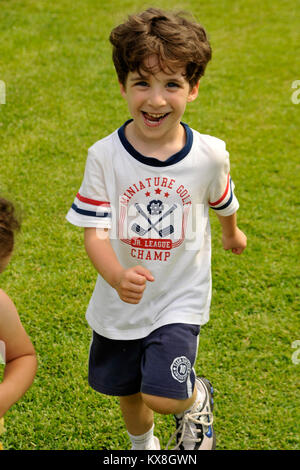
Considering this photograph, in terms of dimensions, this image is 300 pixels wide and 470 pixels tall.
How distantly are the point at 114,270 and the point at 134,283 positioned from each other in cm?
15

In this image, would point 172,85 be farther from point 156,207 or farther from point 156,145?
point 156,207

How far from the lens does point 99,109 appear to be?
5.59m

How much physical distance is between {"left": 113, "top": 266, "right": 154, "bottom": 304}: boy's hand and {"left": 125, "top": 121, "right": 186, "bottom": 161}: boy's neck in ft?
1.53

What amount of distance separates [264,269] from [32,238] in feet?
5.48

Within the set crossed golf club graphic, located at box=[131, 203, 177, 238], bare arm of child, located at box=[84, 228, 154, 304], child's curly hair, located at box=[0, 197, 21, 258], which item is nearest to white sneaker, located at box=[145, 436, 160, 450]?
bare arm of child, located at box=[84, 228, 154, 304]

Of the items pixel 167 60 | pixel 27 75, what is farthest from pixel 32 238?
pixel 27 75

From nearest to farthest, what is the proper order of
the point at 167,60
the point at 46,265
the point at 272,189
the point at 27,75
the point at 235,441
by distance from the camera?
1. the point at 167,60
2. the point at 235,441
3. the point at 46,265
4. the point at 272,189
5. the point at 27,75

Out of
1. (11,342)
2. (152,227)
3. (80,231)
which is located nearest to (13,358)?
(11,342)

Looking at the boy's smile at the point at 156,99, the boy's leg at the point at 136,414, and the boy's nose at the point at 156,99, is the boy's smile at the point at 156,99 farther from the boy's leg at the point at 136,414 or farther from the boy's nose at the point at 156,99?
the boy's leg at the point at 136,414

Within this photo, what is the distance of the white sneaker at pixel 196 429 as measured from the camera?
245 cm

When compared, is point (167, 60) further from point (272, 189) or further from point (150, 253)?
point (272, 189)

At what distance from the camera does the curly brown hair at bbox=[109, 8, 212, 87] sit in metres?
1.91

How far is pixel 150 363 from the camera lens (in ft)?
6.89

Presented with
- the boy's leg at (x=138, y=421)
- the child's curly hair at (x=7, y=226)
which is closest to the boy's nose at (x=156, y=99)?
the child's curly hair at (x=7, y=226)
